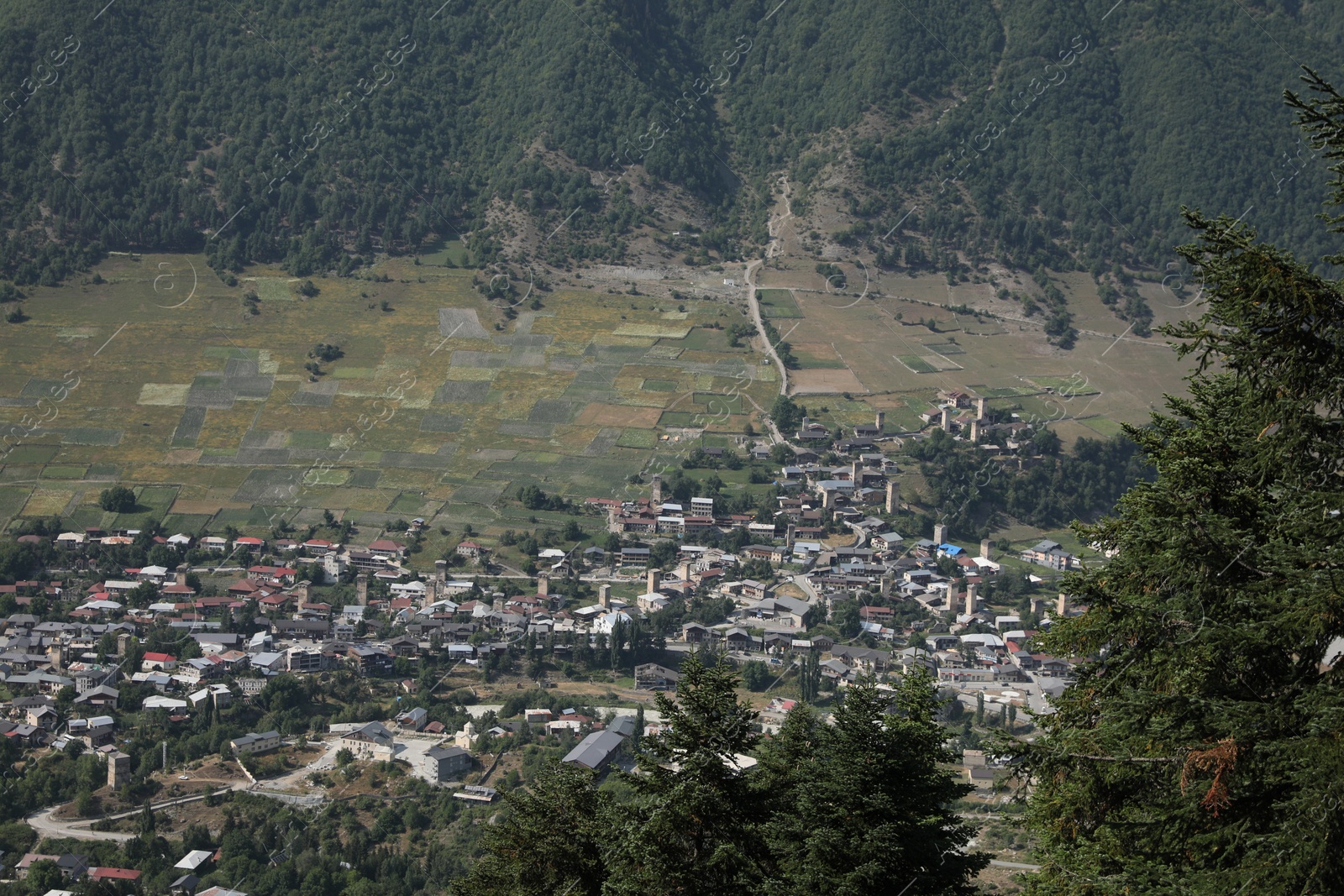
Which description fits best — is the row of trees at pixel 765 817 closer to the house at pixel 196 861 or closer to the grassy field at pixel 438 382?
the house at pixel 196 861

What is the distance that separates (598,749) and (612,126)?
73.5m

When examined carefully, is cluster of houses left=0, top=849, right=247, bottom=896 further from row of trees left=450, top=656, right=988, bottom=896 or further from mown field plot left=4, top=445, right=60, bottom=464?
mown field plot left=4, top=445, right=60, bottom=464

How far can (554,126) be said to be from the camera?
346 ft

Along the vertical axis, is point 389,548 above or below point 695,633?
below

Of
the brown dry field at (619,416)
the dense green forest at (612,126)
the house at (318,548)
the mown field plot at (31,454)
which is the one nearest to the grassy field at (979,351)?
the dense green forest at (612,126)

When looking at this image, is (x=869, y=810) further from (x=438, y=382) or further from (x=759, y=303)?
(x=759, y=303)

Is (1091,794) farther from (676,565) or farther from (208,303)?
(208,303)

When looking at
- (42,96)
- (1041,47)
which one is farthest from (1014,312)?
(42,96)

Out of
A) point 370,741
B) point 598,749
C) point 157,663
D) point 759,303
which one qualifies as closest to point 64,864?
point 370,741

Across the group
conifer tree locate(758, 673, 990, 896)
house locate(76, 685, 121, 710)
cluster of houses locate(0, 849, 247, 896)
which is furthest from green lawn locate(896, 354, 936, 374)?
conifer tree locate(758, 673, 990, 896)

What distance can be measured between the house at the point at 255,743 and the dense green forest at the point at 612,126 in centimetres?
5025

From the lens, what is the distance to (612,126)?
346ft

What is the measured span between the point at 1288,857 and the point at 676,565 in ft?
175

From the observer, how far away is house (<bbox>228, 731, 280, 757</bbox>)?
4209 cm
